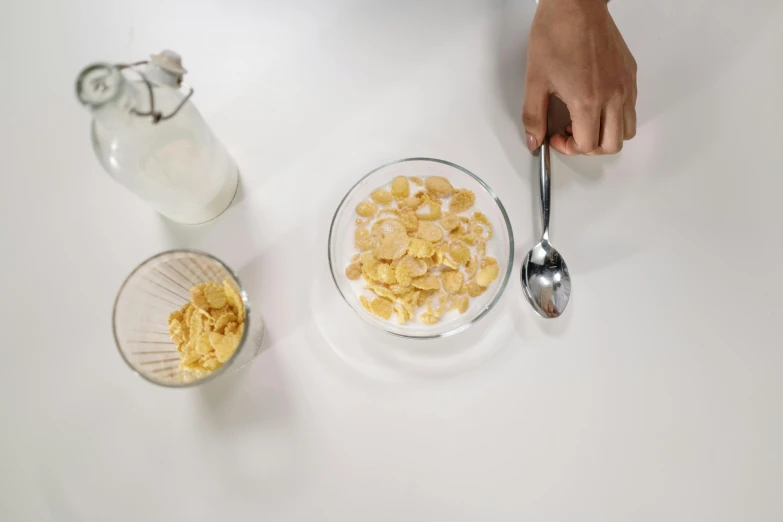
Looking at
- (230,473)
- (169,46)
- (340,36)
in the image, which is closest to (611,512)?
(230,473)

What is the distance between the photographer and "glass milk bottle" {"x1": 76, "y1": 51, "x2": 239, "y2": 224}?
0.45 metres

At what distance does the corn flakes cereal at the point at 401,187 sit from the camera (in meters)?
0.65

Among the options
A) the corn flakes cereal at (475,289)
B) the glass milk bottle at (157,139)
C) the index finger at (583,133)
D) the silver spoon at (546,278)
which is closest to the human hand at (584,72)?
the index finger at (583,133)

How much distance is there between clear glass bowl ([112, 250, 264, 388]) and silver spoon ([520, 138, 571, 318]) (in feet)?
1.10

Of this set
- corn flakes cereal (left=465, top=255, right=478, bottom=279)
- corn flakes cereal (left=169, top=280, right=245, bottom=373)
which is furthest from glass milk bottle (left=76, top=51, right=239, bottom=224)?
corn flakes cereal (left=465, top=255, right=478, bottom=279)

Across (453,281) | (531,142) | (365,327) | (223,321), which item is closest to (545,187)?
(531,142)

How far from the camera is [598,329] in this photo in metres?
0.62

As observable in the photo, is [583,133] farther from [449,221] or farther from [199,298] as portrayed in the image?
[199,298]

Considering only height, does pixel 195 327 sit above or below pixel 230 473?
above

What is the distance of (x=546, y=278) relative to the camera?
2.02 ft

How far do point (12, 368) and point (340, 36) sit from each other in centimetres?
61

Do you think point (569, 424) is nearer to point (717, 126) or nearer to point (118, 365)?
point (717, 126)

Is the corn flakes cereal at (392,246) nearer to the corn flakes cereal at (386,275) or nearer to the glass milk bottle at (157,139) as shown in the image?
the corn flakes cereal at (386,275)

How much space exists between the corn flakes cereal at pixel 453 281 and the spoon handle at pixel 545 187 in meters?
0.12
